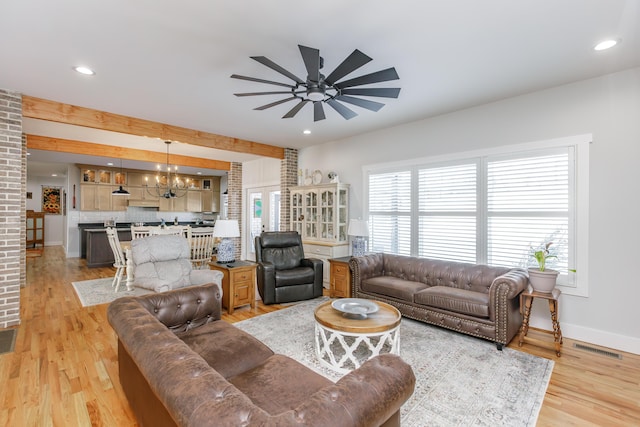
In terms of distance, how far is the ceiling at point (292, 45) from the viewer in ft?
6.91

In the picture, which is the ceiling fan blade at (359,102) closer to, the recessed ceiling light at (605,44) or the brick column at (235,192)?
the recessed ceiling light at (605,44)

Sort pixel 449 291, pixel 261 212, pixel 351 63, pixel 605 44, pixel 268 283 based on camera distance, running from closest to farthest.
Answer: pixel 351 63 → pixel 605 44 → pixel 449 291 → pixel 268 283 → pixel 261 212

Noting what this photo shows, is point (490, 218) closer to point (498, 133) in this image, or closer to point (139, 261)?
point (498, 133)

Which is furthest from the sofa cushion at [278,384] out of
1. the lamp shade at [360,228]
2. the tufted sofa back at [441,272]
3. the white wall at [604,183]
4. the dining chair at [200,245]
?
the dining chair at [200,245]

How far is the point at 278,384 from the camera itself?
160 centimetres

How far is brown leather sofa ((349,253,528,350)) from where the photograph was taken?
2.99m

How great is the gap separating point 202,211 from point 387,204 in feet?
25.8

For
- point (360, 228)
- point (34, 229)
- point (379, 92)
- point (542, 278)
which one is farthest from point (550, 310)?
point (34, 229)

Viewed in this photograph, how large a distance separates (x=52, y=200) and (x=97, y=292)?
894 centimetres

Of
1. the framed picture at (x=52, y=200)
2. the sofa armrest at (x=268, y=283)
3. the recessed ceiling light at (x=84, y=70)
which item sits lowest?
the sofa armrest at (x=268, y=283)

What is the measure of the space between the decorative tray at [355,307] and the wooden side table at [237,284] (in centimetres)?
167

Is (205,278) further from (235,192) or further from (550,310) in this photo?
(235,192)

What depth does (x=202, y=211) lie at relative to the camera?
1076 centimetres

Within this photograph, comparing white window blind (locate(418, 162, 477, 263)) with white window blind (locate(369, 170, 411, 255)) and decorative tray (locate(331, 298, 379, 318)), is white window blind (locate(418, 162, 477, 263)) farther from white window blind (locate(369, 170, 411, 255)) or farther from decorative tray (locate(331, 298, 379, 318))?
decorative tray (locate(331, 298, 379, 318))
